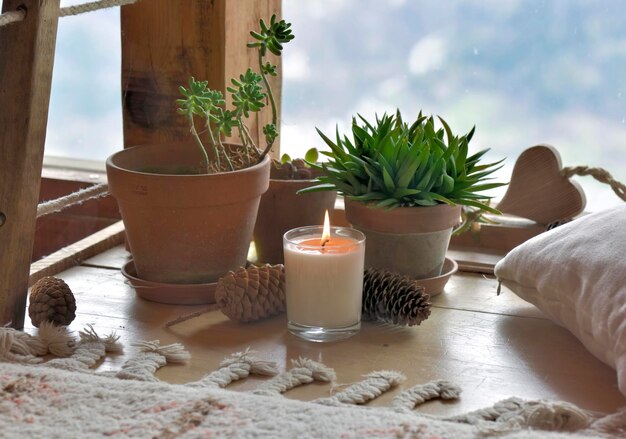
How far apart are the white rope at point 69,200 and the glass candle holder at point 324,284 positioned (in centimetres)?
33

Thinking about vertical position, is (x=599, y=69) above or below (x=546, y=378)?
above

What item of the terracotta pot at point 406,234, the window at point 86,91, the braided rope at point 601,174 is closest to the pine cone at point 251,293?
the terracotta pot at point 406,234

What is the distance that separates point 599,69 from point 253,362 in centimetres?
97

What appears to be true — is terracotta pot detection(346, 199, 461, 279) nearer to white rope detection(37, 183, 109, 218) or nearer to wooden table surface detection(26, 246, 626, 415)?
wooden table surface detection(26, 246, 626, 415)

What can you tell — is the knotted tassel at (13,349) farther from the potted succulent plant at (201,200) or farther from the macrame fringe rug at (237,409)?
the potted succulent plant at (201,200)

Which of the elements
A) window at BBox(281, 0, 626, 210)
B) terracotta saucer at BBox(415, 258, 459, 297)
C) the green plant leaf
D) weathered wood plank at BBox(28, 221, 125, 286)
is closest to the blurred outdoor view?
window at BBox(281, 0, 626, 210)

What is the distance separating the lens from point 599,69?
1601mm

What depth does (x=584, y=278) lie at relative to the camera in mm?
962

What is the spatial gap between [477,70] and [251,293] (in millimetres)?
793

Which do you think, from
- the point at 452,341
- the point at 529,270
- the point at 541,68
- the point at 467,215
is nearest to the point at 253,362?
the point at 452,341

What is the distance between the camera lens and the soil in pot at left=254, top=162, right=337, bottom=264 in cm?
122

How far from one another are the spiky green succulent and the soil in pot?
0.22ft

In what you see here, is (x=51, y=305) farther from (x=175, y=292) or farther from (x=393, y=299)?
(x=393, y=299)

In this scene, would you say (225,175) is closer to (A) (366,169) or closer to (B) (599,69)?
(A) (366,169)
